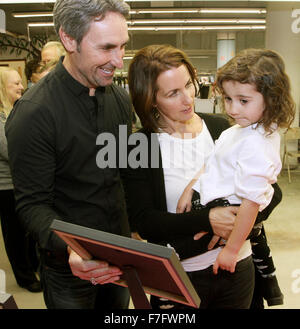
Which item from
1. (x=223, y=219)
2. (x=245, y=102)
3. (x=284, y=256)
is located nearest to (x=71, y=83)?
(x=245, y=102)

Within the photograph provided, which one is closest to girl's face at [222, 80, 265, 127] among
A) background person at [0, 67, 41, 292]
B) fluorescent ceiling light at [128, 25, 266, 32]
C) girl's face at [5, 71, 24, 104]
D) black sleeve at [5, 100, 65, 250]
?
black sleeve at [5, 100, 65, 250]

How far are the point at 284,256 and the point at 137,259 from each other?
321cm

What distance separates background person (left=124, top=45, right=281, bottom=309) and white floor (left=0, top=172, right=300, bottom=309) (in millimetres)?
1760

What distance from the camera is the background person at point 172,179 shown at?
4.38 ft

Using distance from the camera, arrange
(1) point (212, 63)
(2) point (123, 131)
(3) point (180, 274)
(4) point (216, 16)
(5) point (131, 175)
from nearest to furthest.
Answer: (3) point (180, 274)
(5) point (131, 175)
(2) point (123, 131)
(1) point (212, 63)
(4) point (216, 16)

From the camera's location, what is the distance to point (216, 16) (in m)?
6.50

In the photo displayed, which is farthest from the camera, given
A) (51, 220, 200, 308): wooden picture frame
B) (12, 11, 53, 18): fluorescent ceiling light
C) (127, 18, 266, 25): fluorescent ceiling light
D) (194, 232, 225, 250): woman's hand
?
(127, 18, 266, 25): fluorescent ceiling light

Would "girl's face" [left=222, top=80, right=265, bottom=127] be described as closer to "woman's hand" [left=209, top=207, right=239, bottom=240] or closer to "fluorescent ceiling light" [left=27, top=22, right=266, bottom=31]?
"woman's hand" [left=209, top=207, right=239, bottom=240]

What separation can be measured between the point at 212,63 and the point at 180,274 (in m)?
5.40

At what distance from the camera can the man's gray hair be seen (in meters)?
1.22

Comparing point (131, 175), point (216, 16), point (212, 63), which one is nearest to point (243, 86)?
point (131, 175)

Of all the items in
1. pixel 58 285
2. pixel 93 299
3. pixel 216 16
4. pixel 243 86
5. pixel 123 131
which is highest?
pixel 216 16

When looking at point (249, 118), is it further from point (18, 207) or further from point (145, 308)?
point (18, 207)

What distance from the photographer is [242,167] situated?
120cm
